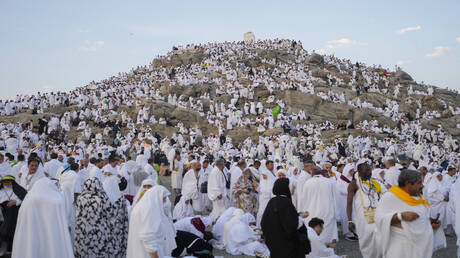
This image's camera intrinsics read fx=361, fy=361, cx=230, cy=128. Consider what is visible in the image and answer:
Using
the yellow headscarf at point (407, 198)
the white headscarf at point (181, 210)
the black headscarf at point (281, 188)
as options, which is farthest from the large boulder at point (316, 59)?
the yellow headscarf at point (407, 198)

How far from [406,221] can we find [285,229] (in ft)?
3.93

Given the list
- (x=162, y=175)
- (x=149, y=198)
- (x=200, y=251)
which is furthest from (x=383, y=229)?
(x=162, y=175)

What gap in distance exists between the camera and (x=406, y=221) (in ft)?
11.1

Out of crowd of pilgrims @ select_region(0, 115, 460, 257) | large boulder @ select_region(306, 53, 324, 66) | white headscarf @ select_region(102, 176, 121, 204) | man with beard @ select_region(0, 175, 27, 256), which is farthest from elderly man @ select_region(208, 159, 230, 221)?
large boulder @ select_region(306, 53, 324, 66)

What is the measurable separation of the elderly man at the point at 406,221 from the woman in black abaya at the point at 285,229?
2.75 feet

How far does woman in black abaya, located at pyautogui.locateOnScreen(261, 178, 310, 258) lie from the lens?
391 centimetres

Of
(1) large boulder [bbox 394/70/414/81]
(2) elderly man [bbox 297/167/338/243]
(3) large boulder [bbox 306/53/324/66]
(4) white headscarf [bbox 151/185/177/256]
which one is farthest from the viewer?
(3) large boulder [bbox 306/53/324/66]

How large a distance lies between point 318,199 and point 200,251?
7.03 ft

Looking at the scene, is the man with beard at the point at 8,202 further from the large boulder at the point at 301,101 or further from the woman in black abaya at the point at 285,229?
the large boulder at the point at 301,101

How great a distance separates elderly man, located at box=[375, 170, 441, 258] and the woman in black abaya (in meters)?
0.84

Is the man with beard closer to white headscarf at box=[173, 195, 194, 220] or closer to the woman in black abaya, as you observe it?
white headscarf at box=[173, 195, 194, 220]

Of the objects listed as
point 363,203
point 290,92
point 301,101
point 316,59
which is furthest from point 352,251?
point 316,59

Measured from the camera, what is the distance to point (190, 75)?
37.7 meters

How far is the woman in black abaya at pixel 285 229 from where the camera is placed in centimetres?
391
